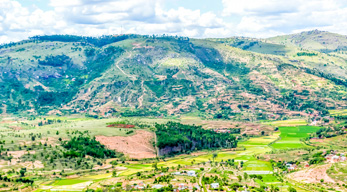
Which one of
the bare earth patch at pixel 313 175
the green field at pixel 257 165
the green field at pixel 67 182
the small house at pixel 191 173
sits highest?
the green field at pixel 67 182

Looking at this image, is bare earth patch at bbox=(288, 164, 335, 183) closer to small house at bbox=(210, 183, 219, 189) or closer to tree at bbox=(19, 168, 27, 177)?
small house at bbox=(210, 183, 219, 189)

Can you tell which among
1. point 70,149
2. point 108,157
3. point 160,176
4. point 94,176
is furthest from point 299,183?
point 70,149

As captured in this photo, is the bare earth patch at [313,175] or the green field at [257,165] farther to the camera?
the green field at [257,165]

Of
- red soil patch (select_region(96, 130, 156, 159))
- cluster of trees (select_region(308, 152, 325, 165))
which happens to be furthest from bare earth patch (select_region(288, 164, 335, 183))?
red soil patch (select_region(96, 130, 156, 159))

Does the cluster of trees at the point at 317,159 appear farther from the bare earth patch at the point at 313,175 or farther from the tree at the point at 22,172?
the tree at the point at 22,172

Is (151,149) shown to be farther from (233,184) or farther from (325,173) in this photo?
(325,173)

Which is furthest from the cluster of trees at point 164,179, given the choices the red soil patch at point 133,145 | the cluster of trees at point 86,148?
the cluster of trees at point 86,148

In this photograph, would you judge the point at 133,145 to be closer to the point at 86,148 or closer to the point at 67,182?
the point at 86,148
